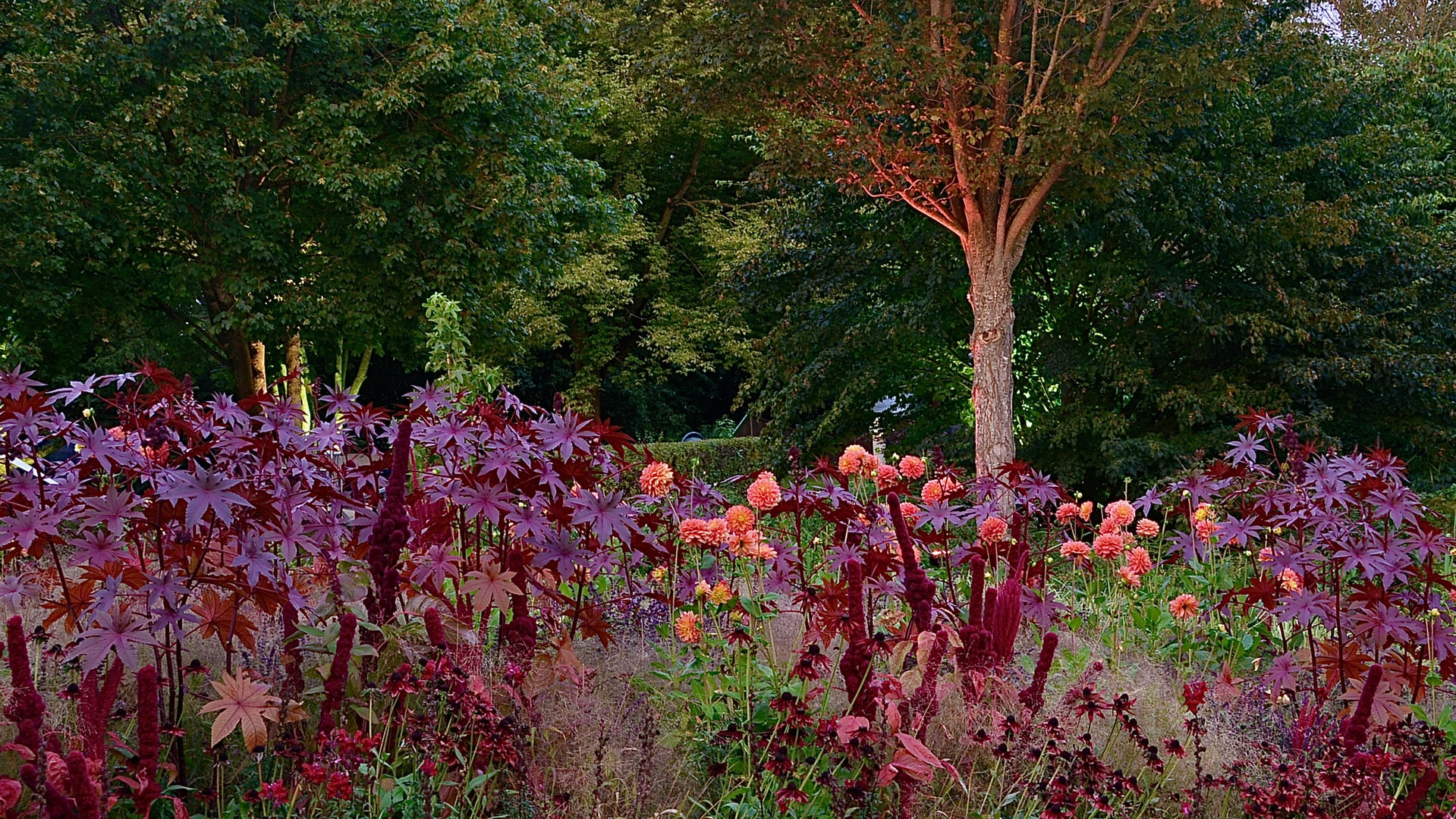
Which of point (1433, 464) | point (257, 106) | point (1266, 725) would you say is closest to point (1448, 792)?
point (1266, 725)

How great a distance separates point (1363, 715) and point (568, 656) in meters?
1.51

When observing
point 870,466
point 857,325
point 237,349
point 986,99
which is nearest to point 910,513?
point 870,466

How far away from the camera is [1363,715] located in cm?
215

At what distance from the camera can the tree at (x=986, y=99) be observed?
8805mm

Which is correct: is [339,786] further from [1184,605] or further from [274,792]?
[1184,605]

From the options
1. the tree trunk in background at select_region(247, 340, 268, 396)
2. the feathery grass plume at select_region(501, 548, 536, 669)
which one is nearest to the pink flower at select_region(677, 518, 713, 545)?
the feathery grass plume at select_region(501, 548, 536, 669)

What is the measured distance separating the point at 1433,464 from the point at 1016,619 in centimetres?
1116

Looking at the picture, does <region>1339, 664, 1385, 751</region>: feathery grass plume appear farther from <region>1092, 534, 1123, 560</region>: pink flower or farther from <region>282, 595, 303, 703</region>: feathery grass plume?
<region>282, 595, 303, 703</region>: feathery grass plume

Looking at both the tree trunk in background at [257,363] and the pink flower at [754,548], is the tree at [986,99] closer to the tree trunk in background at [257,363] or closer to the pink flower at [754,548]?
the pink flower at [754,548]

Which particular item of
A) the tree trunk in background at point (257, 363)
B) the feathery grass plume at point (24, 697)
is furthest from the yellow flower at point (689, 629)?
the tree trunk in background at point (257, 363)

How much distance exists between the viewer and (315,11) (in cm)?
1428

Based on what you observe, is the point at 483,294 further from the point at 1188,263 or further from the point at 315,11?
the point at 1188,263

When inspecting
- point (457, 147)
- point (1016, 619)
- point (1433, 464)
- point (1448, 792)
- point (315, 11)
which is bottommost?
point (1433, 464)

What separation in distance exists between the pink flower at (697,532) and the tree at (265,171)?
12.1m
